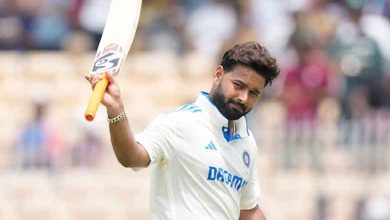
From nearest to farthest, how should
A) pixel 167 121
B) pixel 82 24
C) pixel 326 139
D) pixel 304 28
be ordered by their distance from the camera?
1. pixel 167 121
2. pixel 326 139
3. pixel 304 28
4. pixel 82 24

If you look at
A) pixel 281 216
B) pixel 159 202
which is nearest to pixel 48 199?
pixel 281 216

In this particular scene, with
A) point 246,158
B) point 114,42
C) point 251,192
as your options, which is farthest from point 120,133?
point 251,192

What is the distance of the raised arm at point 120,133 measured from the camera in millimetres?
6402

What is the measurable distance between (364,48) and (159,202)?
8.79 metres

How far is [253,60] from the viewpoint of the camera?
7.01m

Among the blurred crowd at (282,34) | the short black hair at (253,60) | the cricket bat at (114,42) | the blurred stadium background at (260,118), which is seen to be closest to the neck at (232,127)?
the short black hair at (253,60)

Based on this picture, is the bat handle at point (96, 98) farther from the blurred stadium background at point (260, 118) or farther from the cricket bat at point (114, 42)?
the blurred stadium background at point (260, 118)

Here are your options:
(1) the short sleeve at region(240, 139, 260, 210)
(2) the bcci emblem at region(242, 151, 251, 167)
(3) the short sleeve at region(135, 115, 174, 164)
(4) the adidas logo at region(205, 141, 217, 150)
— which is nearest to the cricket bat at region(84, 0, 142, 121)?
(3) the short sleeve at region(135, 115, 174, 164)

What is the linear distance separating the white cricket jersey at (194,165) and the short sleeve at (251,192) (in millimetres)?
214

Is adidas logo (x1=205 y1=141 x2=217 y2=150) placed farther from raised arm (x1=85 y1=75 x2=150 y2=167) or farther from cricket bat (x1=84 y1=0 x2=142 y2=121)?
cricket bat (x1=84 y1=0 x2=142 y2=121)

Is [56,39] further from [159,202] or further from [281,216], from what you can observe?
[159,202]

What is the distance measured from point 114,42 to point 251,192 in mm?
1114

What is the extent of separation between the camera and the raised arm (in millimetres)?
6402

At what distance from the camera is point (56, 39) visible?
16969 millimetres
